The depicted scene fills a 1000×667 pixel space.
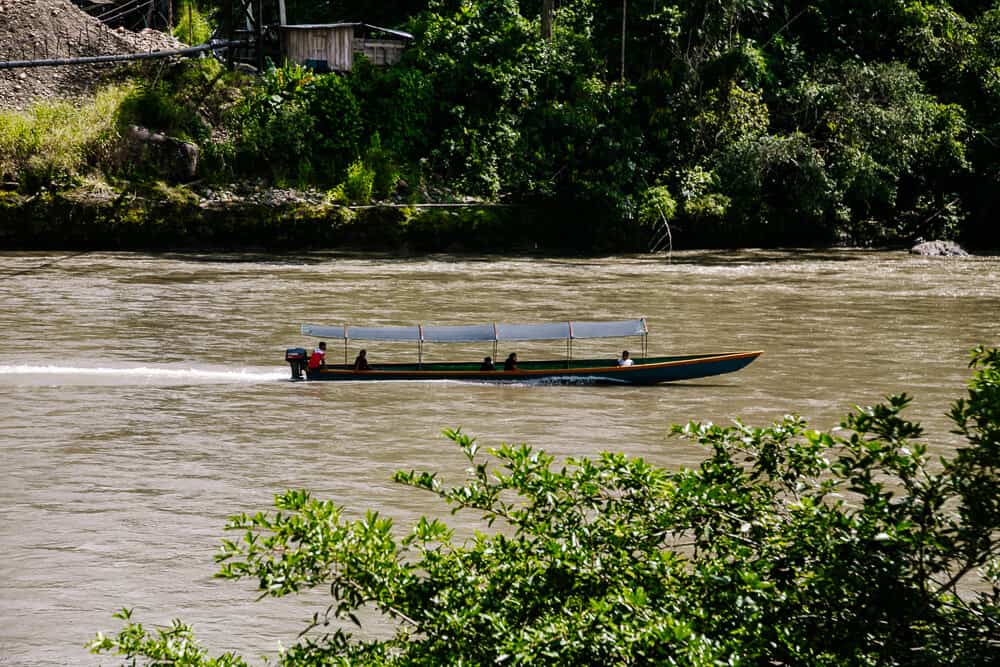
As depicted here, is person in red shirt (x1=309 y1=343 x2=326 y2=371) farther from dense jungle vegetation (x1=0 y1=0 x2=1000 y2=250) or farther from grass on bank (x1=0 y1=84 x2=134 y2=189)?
grass on bank (x1=0 y1=84 x2=134 y2=189)

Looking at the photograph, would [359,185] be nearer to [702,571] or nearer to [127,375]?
[127,375]

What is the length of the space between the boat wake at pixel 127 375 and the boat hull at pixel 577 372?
1187 millimetres

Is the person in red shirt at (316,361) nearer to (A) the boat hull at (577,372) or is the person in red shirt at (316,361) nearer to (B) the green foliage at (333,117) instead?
(A) the boat hull at (577,372)

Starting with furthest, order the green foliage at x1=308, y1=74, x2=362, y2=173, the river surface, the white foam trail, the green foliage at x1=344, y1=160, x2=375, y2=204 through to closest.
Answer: the green foliage at x1=308, y1=74, x2=362, y2=173 < the green foliage at x1=344, y1=160, x2=375, y2=204 < the white foam trail < the river surface

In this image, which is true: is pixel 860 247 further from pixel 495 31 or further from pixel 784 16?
pixel 495 31

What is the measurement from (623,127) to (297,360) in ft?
73.9

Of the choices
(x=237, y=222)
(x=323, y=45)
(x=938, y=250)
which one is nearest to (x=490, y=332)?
(x=237, y=222)

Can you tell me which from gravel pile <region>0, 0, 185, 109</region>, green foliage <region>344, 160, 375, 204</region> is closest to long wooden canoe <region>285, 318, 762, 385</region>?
green foliage <region>344, 160, 375, 204</region>

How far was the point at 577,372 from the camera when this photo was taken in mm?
18172

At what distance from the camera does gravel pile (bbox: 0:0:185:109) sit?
124ft

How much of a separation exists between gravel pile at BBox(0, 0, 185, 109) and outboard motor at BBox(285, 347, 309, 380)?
964 inches

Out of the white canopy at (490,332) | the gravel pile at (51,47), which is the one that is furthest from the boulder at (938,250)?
the gravel pile at (51,47)

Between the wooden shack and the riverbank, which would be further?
the wooden shack

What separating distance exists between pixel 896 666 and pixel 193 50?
120 feet
